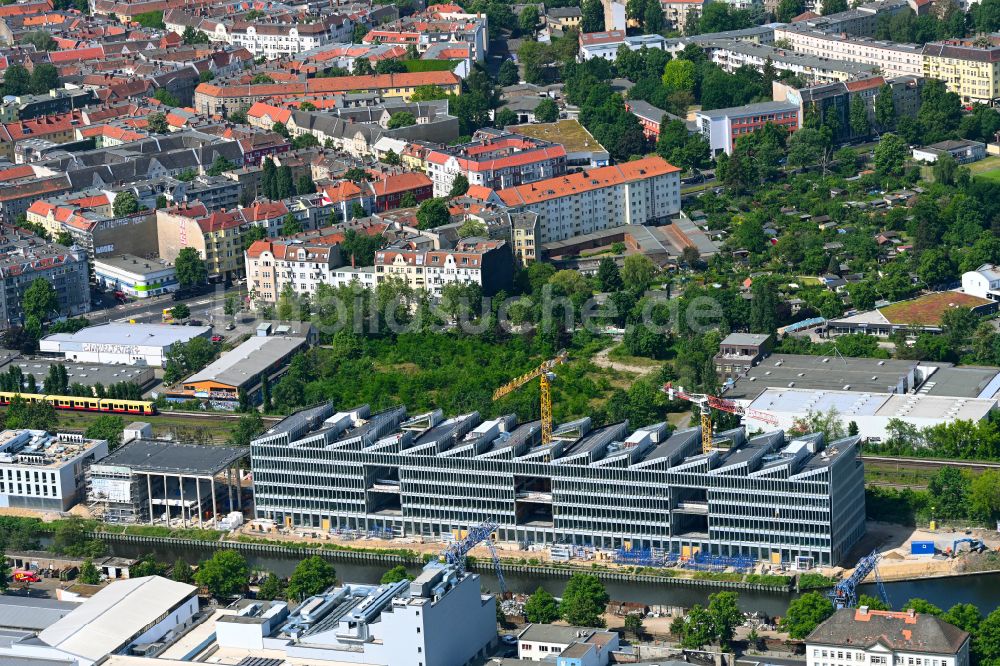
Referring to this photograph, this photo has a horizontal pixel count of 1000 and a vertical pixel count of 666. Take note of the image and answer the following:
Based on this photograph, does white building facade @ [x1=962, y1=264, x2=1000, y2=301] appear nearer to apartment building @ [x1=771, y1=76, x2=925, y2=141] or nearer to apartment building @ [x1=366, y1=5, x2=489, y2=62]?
apartment building @ [x1=771, y1=76, x2=925, y2=141]

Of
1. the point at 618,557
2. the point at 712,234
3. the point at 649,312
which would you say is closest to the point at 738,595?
the point at 618,557

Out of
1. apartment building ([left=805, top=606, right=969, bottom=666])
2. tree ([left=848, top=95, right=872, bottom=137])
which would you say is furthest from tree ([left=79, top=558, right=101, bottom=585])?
tree ([left=848, top=95, right=872, bottom=137])

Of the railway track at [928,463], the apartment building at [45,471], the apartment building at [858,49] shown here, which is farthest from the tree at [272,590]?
the apartment building at [858,49]

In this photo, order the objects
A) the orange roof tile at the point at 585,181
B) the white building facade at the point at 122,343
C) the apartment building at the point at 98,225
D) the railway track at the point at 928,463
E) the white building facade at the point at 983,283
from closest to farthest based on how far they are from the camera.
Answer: the railway track at the point at 928,463, the white building facade at the point at 122,343, the white building facade at the point at 983,283, the orange roof tile at the point at 585,181, the apartment building at the point at 98,225

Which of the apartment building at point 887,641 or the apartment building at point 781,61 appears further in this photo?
the apartment building at point 781,61

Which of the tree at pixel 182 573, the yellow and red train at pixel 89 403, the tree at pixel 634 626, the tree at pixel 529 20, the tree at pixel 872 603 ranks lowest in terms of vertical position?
the tree at pixel 634 626

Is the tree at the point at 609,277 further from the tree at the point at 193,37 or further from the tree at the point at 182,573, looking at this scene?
the tree at the point at 193,37

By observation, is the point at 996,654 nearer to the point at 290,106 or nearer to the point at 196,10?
the point at 290,106
